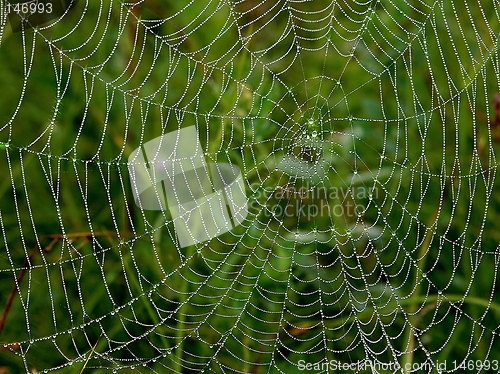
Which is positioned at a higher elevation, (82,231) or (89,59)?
(89,59)

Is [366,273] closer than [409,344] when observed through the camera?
No

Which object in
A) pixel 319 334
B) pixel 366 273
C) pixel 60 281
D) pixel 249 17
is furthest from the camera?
pixel 249 17

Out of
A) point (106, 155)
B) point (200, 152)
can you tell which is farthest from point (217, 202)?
point (106, 155)

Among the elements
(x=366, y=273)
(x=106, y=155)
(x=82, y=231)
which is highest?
(x=106, y=155)

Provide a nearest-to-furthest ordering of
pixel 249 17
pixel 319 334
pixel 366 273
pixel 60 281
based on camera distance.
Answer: pixel 319 334, pixel 60 281, pixel 366 273, pixel 249 17

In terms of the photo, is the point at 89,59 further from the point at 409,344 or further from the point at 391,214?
the point at 409,344

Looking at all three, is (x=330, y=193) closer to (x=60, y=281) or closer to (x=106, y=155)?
(x=106, y=155)
